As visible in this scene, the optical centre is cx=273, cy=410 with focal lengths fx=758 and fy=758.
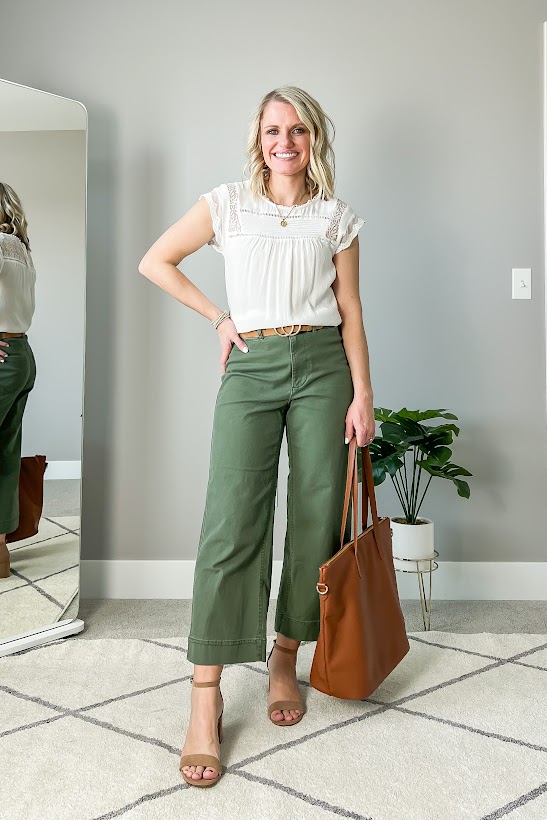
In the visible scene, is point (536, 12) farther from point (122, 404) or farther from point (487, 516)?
point (122, 404)

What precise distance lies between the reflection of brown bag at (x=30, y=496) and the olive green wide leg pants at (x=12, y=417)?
0.01m

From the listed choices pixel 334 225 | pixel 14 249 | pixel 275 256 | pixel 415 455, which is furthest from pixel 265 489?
pixel 14 249

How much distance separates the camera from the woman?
1566mm

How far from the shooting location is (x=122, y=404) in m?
2.56

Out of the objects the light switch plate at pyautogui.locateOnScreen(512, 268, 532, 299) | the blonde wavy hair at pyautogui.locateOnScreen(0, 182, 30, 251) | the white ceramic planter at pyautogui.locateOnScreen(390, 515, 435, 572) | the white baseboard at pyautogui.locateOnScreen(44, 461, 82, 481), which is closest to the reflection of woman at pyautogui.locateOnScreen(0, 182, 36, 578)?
the blonde wavy hair at pyautogui.locateOnScreen(0, 182, 30, 251)

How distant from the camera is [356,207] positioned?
2.53 meters

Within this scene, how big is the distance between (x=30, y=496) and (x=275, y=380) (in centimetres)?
90

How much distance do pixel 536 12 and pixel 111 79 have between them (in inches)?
55.8

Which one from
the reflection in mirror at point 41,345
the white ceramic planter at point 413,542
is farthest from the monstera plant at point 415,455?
the reflection in mirror at point 41,345

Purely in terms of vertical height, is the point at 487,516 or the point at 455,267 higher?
the point at 455,267

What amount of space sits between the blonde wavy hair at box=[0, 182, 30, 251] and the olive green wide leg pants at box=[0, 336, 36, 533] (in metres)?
0.28

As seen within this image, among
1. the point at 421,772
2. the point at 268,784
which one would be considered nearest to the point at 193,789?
the point at 268,784

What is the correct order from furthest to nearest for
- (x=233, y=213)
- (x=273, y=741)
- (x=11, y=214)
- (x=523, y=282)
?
1. (x=523, y=282)
2. (x=11, y=214)
3. (x=233, y=213)
4. (x=273, y=741)

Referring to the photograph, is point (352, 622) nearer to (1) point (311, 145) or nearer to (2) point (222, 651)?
(2) point (222, 651)
